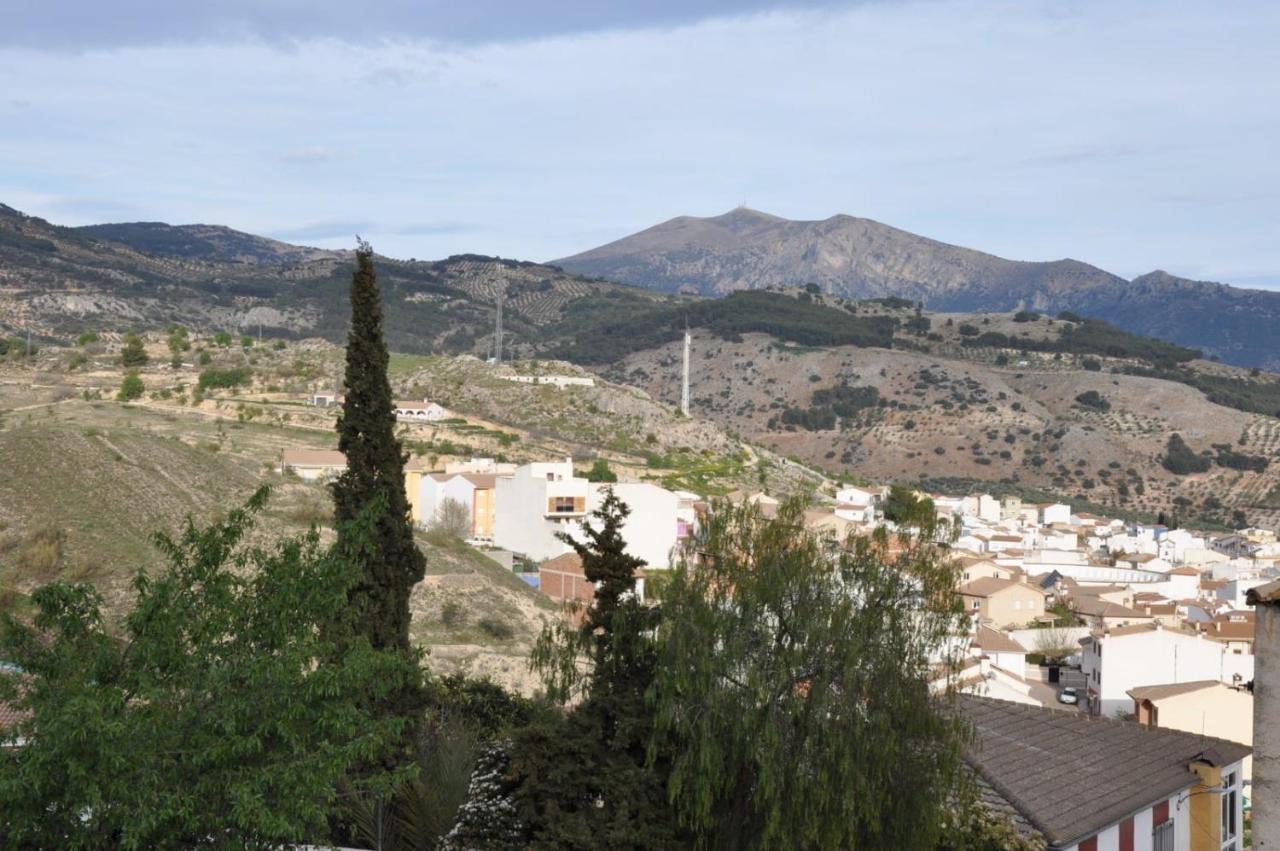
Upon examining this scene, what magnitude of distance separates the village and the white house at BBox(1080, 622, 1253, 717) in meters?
0.05

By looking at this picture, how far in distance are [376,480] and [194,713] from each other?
5852 millimetres

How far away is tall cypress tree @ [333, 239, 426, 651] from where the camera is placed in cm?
1376

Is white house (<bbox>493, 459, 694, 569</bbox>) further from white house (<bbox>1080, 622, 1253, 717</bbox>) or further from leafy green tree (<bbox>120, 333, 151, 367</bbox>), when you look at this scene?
leafy green tree (<bbox>120, 333, 151, 367</bbox>)

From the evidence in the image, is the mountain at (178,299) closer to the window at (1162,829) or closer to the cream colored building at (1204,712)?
the cream colored building at (1204,712)

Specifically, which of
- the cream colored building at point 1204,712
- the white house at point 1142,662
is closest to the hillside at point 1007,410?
the white house at point 1142,662

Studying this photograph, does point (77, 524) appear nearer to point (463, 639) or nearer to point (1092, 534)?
point (463, 639)

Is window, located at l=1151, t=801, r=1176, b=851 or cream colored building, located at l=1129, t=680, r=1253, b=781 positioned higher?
window, located at l=1151, t=801, r=1176, b=851

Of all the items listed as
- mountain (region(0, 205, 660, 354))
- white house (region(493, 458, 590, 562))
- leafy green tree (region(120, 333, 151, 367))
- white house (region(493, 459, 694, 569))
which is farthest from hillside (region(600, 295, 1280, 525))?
white house (region(493, 458, 590, 562))

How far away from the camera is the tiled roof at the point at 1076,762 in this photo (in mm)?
13188

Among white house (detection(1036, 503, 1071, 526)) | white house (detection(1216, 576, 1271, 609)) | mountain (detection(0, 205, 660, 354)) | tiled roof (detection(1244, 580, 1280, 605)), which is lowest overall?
white house (detection(1036, 503, 1071, 526))

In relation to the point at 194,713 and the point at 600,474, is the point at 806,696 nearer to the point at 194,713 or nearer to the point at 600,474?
the point at 194,713

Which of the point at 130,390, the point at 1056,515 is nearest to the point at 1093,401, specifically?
the point at 1056,515

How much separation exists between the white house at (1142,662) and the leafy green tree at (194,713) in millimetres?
30367

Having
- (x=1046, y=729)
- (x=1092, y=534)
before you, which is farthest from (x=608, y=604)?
(x=1092, y=534)
